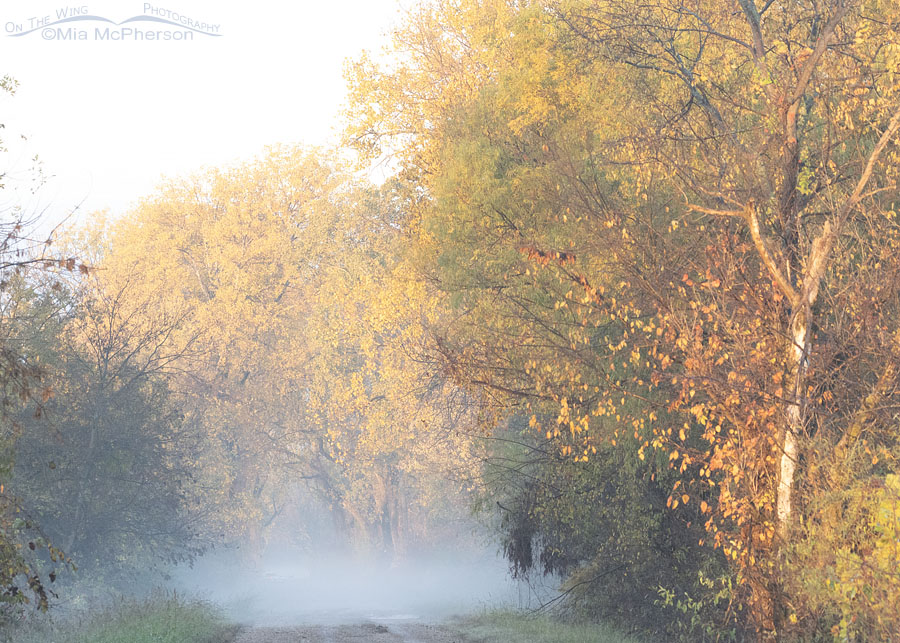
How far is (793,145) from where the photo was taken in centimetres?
1172

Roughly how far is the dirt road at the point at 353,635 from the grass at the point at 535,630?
526mm

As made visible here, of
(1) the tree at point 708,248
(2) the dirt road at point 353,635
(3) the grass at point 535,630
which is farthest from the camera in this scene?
(2) the dirt road at point 353,635

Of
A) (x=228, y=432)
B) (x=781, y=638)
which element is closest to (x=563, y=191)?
(x=781, y=638)

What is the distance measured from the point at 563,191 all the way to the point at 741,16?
153 inches

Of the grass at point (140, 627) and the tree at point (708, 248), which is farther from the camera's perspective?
the grass at point (140, 627)

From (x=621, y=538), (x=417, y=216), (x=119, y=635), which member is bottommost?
(x=119, y=635)

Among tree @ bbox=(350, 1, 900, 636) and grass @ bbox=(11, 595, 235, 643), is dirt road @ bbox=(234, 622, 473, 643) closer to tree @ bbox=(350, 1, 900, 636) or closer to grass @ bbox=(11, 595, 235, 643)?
grass @ bbox=(11, 595, 235, 643)

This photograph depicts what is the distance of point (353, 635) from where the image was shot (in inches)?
770

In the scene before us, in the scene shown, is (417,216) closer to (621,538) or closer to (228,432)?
(621,538)

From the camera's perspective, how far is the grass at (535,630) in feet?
54.2

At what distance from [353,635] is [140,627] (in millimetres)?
4256

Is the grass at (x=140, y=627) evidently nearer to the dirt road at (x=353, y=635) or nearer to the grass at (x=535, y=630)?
the dirt road at (x=353, y=635)

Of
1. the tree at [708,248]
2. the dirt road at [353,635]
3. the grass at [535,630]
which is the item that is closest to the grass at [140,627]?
the dirt road at [353,635]

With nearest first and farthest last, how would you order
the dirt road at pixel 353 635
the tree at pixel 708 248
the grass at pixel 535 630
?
the tree at pixel 708 248 < the grass at pixel 535 630 < the dirt road at pixel 353 635
